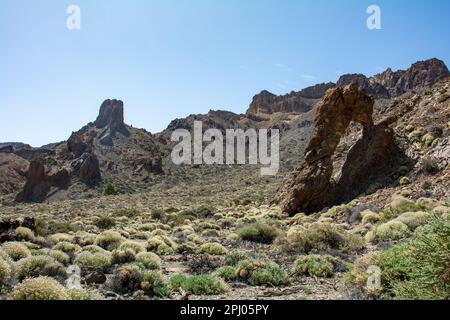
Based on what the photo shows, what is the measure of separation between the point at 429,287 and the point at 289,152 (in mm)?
89228

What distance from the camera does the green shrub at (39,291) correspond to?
22.3 feet

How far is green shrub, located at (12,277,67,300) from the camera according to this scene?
22.3ft

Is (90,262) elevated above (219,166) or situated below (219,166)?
below

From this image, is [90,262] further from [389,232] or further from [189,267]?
[389,232]

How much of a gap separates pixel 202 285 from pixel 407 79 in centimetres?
17456

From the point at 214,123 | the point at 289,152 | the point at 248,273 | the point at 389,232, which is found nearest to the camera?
the point at 248,273

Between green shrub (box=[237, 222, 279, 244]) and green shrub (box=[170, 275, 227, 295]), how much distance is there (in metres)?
8.28

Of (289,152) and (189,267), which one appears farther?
(289,152)

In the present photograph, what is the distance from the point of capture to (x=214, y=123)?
472ft

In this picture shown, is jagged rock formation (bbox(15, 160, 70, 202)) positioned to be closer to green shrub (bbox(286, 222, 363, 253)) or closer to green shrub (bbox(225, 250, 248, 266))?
green shrub (bbox(286, 222, 363, 253))

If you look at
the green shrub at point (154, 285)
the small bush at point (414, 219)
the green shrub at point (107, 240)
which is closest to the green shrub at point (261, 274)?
the green shrub at point (154, 285)

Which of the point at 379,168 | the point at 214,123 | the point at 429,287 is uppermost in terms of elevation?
the point at 214,123

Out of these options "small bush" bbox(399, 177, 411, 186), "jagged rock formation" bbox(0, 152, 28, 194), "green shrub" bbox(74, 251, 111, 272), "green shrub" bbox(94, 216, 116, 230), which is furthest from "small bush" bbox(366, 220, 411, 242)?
"jagged rock formation" bbox(0, 152, 28, 194)
